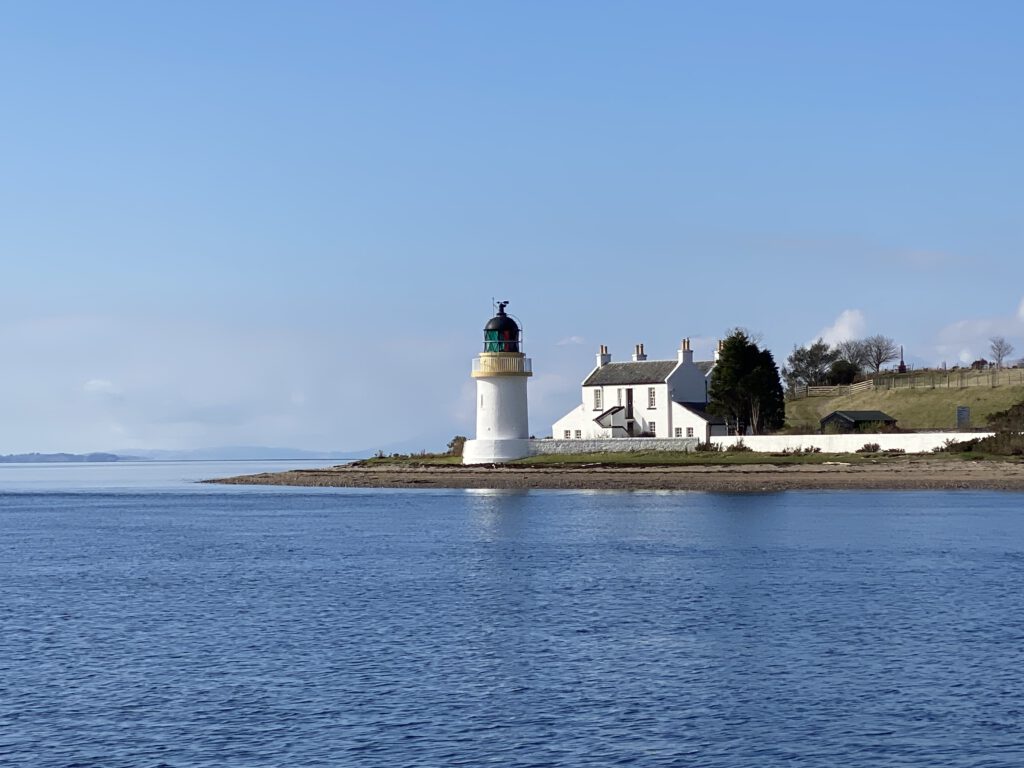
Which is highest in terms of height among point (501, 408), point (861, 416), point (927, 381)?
point (927, 381)

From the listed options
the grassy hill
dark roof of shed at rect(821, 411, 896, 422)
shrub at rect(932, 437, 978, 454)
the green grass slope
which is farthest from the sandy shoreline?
the grassy hill

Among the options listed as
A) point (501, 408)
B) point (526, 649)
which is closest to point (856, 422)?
point (501, 408)

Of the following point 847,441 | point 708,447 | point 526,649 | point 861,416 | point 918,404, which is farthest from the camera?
point 918,404

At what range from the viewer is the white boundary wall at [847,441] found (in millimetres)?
78250

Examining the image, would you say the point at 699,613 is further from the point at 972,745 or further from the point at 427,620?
the point at 972,745

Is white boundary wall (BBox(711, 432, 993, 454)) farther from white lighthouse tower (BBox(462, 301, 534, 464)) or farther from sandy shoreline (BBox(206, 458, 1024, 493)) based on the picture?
white lighthouse tower (BBox(462, 301, 534, 464))

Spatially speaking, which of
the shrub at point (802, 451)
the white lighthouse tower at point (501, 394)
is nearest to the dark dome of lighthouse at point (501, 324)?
the white lighthouse tower at point (501, 394)

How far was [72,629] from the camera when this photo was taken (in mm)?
29141

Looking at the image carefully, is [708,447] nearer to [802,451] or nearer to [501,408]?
[802,451]

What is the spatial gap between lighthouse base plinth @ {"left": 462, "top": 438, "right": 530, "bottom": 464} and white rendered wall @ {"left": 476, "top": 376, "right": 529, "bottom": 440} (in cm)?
33

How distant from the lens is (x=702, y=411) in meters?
92.2

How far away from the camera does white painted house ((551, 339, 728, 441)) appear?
91.7 m

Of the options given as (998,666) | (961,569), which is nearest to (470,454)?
(961,569)

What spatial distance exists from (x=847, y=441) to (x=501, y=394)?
77.0ft
